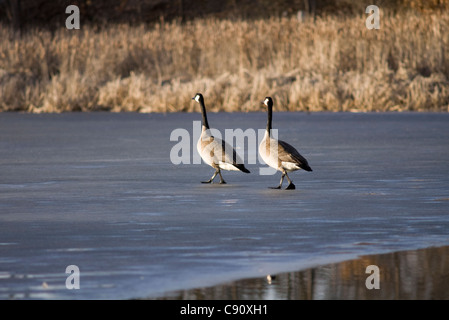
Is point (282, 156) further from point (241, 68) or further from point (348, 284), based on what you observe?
point (241, 68)

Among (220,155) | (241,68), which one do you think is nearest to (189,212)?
(220,155)

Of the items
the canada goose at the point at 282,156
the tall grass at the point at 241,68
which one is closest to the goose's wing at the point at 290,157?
the canada goose at the point at 282,156

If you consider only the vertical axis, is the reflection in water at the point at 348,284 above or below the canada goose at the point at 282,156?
below

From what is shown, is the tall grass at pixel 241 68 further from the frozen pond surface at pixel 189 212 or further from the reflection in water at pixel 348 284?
the reflection in water at pixel 348 284

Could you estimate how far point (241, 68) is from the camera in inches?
1029

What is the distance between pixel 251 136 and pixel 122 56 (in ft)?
36.2

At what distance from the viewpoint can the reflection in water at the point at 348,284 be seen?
5.57m

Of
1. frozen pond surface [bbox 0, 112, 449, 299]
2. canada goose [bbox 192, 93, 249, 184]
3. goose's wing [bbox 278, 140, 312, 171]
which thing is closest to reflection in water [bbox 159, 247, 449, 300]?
frozen pond surface [bbox 0, 112, 449, 299]

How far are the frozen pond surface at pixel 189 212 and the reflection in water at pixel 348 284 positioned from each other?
203mm

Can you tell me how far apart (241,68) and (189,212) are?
17.3 m

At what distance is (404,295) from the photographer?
555 centimetres

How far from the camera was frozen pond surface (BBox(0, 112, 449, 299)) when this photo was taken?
637cm
